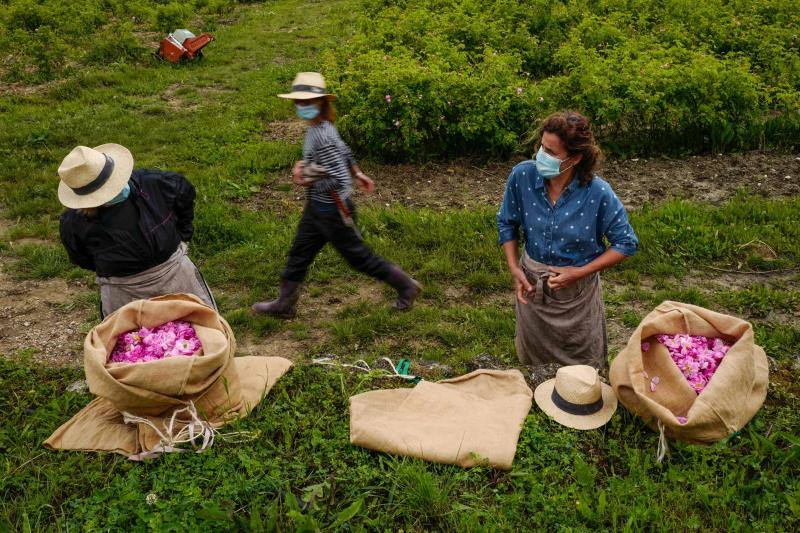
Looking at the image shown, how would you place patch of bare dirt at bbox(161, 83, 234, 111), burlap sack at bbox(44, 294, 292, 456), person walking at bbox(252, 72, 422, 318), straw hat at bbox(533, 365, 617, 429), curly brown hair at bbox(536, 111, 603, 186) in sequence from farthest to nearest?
patch of bare dirt at bbox(161, 83, 234, 111) → person walking at bbox(252, 72, 422, 318) → curly brown hair at bbox(536, 111, 603, 186) → straw hat at bbox(533, 365, 617, 429) → burlap sack at bbox(44, 294, 292, 456)

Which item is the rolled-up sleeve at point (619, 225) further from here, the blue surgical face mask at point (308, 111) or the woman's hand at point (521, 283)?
the blue surgical face mask at point (308, 111)

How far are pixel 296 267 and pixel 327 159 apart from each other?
99 cm

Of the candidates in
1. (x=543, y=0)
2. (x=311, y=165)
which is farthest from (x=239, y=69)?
(x=311, y=165)

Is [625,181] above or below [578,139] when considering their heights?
below

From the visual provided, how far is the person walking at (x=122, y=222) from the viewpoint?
12.9 ft

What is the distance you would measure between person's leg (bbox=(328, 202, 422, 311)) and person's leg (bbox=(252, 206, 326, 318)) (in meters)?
0.16

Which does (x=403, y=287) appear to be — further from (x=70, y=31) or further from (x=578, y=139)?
(x=70, y=31)

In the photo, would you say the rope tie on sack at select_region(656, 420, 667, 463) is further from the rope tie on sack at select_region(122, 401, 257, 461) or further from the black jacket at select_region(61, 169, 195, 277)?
the black jacket at select_region(61, 169, 195, 277)

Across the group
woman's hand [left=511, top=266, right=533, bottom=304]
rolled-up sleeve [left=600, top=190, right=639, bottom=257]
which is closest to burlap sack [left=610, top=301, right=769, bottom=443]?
rolled-up sleeve [left=600, top=190, right=639, bottom=257]

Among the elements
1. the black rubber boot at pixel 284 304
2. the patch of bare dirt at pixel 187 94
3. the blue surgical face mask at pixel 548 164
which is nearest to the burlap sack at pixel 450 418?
the blue surgical face mask at pixel 548 164

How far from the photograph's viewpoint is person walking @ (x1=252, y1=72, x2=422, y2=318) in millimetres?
4898

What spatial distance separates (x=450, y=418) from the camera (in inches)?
130

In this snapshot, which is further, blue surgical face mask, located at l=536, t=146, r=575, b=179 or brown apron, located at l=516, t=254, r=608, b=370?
brown apron, located at l=516, t=254, r=608, b=370

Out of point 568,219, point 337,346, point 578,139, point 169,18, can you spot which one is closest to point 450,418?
point 568,219
